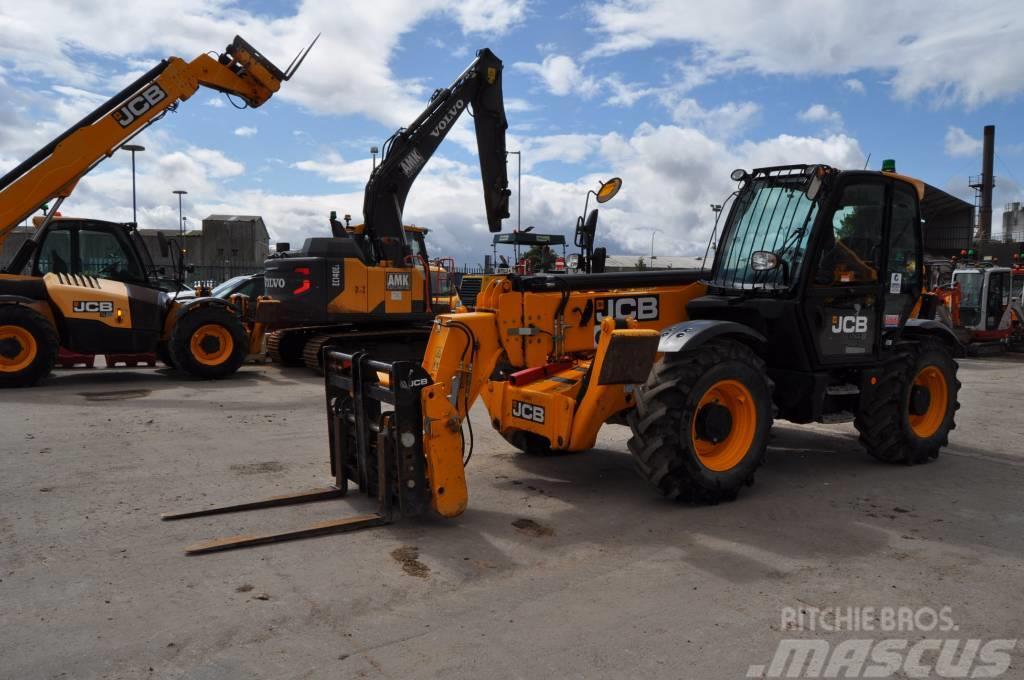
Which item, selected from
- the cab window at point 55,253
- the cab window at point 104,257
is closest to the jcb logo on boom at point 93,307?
the cab window at point 104,257

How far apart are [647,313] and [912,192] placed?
2.75m

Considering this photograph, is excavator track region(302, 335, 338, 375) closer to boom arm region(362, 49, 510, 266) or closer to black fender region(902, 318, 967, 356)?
boom arm region(362, 49, 510, 266)

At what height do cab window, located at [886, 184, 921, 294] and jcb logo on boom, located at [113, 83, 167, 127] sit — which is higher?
jcb logo on boom, located at [113, 83, 167, 127]

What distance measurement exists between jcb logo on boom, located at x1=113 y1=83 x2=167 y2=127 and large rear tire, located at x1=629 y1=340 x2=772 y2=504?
1020 centimetres

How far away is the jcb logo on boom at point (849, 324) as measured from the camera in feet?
22.5

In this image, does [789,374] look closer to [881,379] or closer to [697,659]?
[881,379]

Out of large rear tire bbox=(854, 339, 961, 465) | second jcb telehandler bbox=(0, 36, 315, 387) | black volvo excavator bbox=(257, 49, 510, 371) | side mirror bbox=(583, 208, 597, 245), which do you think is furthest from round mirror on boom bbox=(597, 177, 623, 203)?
second jcb telehandler bbox=(0, 36, 315, 387)

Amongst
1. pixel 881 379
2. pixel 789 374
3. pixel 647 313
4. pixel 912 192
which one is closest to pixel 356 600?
pixel 647 313

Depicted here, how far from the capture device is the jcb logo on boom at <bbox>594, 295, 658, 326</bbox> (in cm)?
671

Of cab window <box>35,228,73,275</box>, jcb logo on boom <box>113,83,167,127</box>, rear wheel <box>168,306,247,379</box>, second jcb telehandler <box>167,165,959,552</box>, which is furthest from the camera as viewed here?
rear wheel <box>168,306,247,379</box>

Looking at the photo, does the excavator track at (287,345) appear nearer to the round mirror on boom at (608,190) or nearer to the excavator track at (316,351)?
the excavator track at (316,351)

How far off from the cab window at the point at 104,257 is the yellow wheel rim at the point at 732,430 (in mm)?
9833

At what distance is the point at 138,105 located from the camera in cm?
1247

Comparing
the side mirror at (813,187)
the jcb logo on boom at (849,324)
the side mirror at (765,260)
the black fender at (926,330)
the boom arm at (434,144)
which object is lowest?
the black fender at (926,330)
